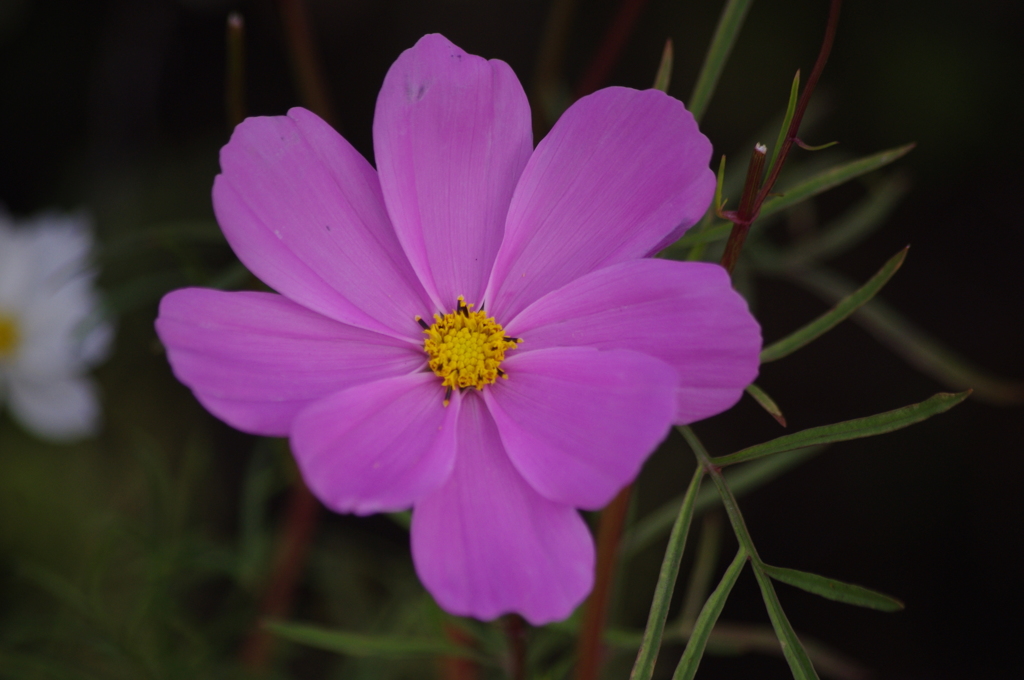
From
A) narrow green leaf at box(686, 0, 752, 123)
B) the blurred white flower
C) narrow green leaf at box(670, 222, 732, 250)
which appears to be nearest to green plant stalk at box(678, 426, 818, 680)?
narrow green leaf at box(670, 222, 732, 250)

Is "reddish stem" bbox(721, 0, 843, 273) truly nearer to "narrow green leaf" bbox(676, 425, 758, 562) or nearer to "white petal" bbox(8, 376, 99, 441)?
"narrow green leaf" bbox(676, 425, 758, 562)

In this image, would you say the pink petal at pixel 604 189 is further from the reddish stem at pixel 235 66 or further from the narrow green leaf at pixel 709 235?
the reddish stem at pixel 235 66

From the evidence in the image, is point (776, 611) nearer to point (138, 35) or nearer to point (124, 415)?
point (124, 415)

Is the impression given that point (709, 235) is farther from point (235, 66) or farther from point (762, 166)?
point (235, 66)

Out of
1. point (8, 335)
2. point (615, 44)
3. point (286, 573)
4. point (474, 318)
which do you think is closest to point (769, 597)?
point (474, 318)

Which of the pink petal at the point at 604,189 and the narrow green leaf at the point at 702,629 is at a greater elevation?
the pink petal at the point at 604,189

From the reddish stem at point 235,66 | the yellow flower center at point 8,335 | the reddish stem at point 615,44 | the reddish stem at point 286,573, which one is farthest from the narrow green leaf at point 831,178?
the yellow flower center at point 8,335

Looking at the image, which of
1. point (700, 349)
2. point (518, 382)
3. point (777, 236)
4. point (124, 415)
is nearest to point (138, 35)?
point (124, 415)
